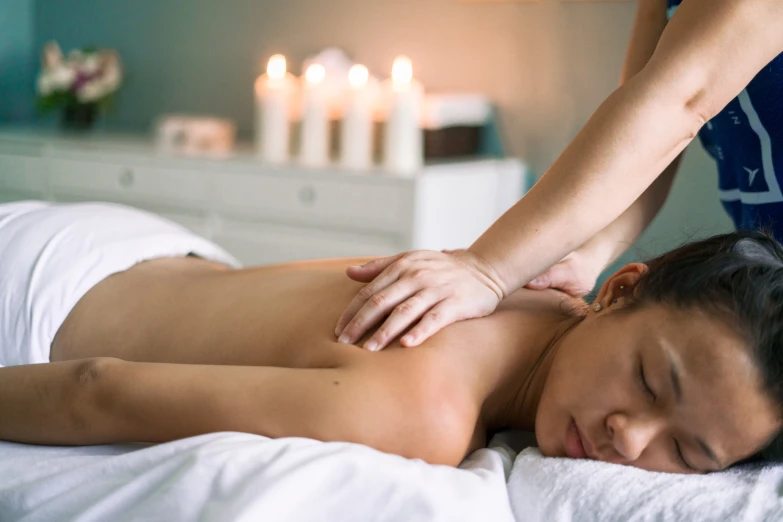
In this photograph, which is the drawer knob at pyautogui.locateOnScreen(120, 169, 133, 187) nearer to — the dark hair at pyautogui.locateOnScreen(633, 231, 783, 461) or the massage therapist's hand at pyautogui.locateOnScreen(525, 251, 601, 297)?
the massage therapist's hand at pyautogui.locateOnScreen(525, 251, 601, 297)

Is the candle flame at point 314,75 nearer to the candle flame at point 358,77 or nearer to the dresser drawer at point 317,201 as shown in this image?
the candle flame at point 358,77

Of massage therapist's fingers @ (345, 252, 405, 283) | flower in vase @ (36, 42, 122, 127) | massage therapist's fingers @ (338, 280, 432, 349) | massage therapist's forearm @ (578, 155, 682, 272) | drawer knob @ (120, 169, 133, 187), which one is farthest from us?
flower in vase @ (36, 42, 122, 127)

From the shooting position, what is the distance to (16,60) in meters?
4.50

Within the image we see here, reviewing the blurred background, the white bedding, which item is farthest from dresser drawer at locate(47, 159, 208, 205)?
the white bedding

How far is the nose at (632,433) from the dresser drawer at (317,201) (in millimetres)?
1914

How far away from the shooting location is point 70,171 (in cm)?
365

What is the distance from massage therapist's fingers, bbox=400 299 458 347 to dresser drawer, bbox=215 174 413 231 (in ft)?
5.88

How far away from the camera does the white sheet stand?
87cm

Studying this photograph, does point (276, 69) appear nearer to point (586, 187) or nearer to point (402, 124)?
point (402, 124)

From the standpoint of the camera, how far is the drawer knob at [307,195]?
3.11 meters

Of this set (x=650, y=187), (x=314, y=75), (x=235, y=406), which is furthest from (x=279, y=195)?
(x=235, y=406)

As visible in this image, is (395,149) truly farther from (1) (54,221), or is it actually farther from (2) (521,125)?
(1) (54,221)

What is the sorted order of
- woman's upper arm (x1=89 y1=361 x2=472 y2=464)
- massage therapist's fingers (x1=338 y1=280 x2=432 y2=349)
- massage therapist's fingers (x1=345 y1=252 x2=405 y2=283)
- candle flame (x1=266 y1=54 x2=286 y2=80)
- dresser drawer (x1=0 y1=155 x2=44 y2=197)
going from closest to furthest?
woman's upper arm (x1=89 y1=361 x2=472 y2=464) → massage therapist's fingers (x1=338 y1=280 x2=432 y2=349) → massage therapist's fingers (x1=345 y1=252 x2=405 y2=283) → candle flame (x1=266 y1=54 x2=286 y2=80) → dresser drawer (x1=0 y1=155 x2=44 y2=197)

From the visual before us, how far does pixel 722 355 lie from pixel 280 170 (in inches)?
92.0
